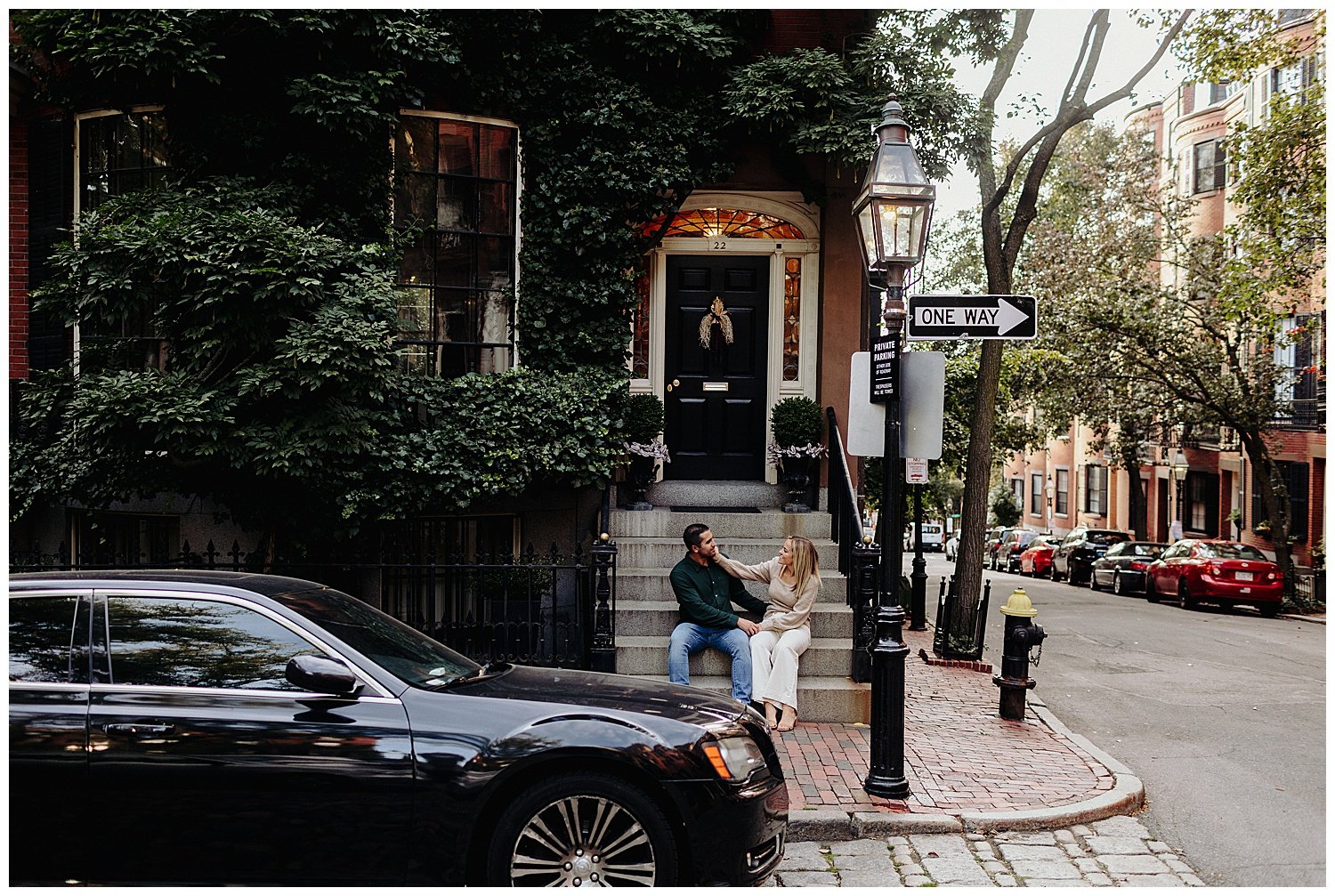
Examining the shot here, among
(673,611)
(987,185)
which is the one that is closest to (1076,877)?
(673,611)

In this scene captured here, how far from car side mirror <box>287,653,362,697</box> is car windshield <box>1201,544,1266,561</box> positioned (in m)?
22.9

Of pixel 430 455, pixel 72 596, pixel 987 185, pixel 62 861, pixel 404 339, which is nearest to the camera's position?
pixel 62 861

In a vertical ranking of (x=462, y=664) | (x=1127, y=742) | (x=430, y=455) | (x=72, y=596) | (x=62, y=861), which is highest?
(x=430, y=455)

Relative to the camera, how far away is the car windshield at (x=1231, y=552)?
23.3 meters

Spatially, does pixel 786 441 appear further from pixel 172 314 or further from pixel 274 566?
pixel 172 314

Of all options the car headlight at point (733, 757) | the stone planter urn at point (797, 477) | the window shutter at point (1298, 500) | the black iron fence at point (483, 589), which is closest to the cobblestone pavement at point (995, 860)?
the car headlight at point (733, 757)

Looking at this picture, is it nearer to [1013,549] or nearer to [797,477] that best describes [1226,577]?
[797,477]

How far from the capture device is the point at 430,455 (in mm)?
10312

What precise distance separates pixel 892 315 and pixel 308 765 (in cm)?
461

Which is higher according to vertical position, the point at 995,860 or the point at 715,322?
the point at 715,322

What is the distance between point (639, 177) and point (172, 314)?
15.5 ft

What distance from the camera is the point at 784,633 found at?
8633 mm

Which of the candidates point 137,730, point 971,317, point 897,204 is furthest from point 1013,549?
point 137,730

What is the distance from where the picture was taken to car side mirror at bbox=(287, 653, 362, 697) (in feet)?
15.5
